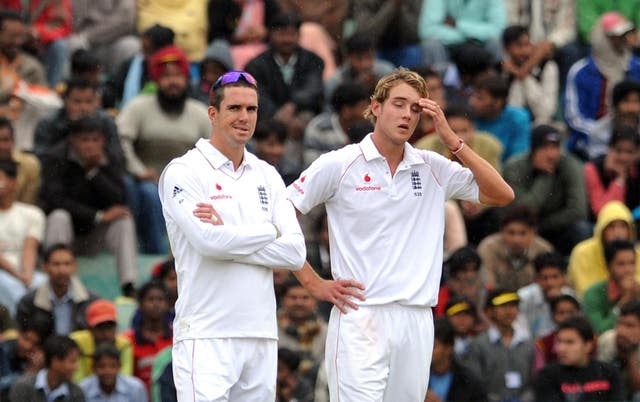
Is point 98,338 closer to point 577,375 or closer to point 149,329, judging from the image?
point 149,329

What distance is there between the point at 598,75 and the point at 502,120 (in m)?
1.62

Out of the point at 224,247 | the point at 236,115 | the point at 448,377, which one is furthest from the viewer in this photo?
the point at 448,377

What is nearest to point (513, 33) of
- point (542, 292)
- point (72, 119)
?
point (542, 292)

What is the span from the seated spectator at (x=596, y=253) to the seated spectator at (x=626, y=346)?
1338 mm

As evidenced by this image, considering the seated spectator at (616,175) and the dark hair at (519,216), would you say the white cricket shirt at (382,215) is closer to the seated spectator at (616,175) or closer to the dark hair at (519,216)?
the dark hair at (519,216)

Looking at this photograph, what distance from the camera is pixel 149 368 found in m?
14.5

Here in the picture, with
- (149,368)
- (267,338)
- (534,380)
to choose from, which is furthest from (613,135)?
(267,338)

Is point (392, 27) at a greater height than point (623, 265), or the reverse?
point (392, 27)

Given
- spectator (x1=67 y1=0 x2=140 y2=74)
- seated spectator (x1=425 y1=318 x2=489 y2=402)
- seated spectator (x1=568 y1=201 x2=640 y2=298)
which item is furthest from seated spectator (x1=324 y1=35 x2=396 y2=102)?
seated spectator (x1=425 y1=318 x2=489 y2=402)

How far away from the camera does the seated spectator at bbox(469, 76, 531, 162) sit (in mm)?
17969

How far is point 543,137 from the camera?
1717 cm

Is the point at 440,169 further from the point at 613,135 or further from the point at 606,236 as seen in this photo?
the point at 613,135

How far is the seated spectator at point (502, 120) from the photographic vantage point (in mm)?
17969

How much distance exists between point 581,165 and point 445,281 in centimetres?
259
